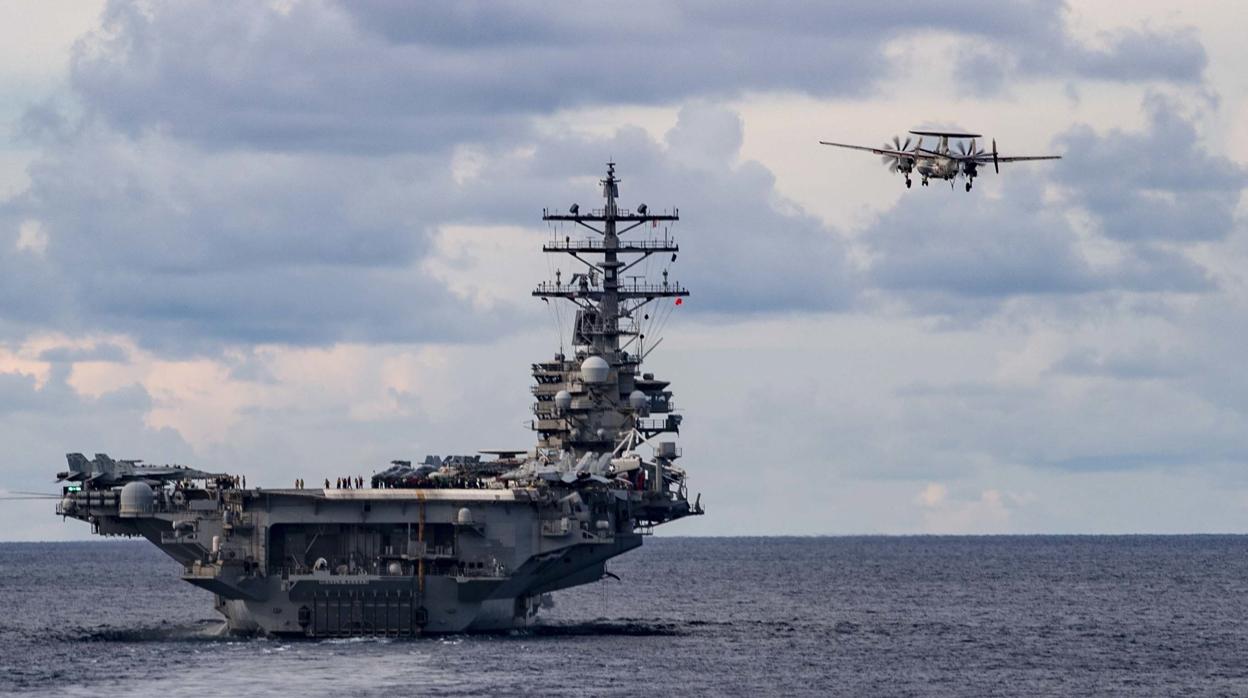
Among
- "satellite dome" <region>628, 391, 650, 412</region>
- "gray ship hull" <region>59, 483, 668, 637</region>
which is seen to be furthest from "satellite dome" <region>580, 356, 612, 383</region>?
"gray ship hull" <region>59, 483, 668, 637</region>

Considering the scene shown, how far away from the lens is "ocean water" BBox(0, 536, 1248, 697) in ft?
163

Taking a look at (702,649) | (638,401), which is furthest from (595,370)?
(702,649)

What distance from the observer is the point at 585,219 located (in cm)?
7269

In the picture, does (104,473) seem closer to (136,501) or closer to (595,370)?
(136,501)

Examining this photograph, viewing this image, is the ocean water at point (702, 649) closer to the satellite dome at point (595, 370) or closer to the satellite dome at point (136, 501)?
Answer: the satellite dome at point (136, 501)

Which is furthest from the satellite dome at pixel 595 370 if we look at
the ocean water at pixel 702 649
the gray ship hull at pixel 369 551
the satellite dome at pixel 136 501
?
the satellite dome at pixel 136 501

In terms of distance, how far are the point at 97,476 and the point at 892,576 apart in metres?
84.7

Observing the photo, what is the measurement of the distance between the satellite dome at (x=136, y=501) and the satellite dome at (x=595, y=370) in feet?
50.2

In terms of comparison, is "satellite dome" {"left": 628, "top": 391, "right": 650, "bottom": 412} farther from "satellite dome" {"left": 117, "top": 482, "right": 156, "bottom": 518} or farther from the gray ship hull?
"satellite dome" {"left": 117, "top": 482, "right": 156, "bottom": 518}

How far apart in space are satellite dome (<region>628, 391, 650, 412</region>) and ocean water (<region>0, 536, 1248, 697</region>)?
292 inches

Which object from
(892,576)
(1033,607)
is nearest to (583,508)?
(1033,607)

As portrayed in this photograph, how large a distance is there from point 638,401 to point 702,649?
33.8ft

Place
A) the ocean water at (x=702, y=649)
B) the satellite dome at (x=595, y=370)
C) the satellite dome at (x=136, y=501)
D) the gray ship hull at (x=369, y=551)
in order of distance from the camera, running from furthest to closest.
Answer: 1. the satellite dome at (x=595, y=370)
2. the satellite dome at (x=136, y=501)
3. the gray ship hull at (x=369, y=551)
4. the ocean water at (x=702, y=649)

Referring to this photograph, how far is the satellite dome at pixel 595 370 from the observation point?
67.9 metres
